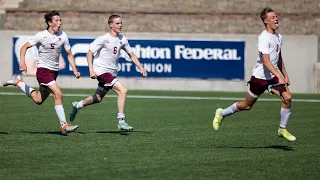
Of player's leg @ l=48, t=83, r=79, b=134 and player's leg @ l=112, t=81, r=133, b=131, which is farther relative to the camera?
player's leg @ l=112, t=81, r=133, b=131

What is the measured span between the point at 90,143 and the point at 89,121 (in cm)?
475

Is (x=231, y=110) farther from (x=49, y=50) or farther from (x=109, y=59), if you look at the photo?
(x=49, y=50)

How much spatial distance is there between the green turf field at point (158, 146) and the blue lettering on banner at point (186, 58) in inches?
334

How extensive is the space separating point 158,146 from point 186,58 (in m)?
17.8

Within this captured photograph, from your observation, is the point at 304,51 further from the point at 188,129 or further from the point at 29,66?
the point at 188,129

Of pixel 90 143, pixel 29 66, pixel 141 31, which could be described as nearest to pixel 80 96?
pixel 29 66

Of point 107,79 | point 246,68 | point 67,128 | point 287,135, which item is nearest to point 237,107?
point 287,135

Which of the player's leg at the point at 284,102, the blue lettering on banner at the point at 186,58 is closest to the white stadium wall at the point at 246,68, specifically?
the blue lettering on banner at the point at 186,58

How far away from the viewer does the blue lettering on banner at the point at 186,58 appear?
3133 cm

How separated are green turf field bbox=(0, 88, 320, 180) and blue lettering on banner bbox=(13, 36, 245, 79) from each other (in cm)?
849

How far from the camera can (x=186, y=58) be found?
31.5m

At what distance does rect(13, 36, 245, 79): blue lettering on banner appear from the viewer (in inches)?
1233

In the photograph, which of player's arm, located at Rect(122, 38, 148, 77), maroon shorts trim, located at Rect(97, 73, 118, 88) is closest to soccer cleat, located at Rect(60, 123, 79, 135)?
maroon shorts trim, located at Rect(97, 73, 118, 88)

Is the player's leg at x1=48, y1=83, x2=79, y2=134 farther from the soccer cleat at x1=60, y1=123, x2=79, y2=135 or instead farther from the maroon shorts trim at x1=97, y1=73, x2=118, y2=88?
the maroon shorts trim at x1=97, y1=73, x2=118, y2=88
